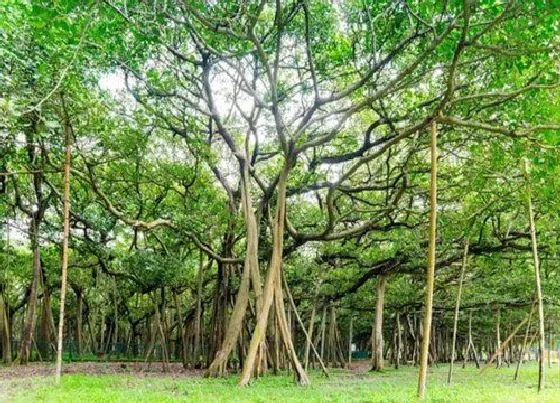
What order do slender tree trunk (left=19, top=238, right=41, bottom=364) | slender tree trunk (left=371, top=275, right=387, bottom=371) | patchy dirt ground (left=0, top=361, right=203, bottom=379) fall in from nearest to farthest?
patchy dirt ground (left=0, top=361, right=203, bottom=379) → slender tree trunk (left=19, top=238, right=41, bottom=364) → slender tree trunk (left=371, top=275, right=387, bottom=371)

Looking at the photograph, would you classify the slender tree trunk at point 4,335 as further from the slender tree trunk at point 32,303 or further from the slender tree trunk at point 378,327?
the slender tree trunk at point 378,327

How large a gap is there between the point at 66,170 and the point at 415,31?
5598mm

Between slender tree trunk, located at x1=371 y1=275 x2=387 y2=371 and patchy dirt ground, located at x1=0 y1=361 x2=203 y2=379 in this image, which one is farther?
slender tree trunk, located at x1=371 y1=275 x2=387 y2=371

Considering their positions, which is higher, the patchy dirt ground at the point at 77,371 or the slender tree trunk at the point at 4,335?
the slender tree trunk at the point at 4,335

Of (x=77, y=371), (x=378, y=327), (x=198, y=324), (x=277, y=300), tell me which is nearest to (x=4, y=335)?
(x=77, y=371)

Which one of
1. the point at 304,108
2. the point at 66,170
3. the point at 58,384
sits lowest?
the point at 58,384

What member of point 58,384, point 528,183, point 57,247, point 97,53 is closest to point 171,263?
point 57,247

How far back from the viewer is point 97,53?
8.84 metres

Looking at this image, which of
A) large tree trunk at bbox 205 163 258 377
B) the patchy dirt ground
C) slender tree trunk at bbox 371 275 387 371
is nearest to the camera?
large tree trunk at bbox 205 163 258 377

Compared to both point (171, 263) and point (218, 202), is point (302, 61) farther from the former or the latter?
point (171, 263)

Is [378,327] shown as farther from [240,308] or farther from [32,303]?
[32,303]

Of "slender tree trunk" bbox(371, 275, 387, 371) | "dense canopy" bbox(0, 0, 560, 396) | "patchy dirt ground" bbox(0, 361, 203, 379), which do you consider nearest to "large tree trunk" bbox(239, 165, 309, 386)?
"dense canopy" bbox(0, 0, 560, 396)

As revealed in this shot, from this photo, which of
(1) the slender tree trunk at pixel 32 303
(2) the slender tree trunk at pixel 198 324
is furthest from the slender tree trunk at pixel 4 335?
(2) the slender tree trunk at pixel 198 324

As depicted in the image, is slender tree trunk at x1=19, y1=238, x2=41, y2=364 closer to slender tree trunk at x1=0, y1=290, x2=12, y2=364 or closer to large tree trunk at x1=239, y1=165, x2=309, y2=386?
slender tree trunk at x1=0, y1=290, x2=12, y2=364
